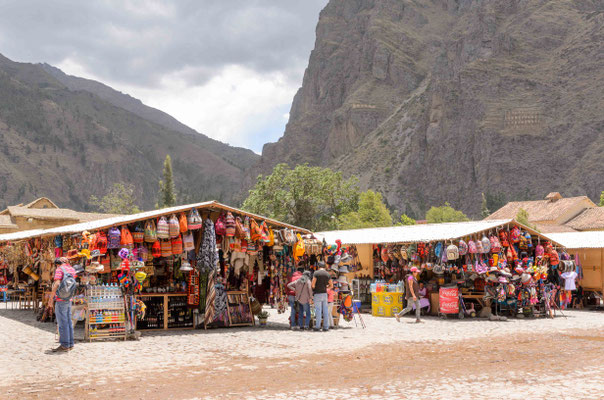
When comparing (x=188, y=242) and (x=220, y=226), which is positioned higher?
(x=220, y=226)

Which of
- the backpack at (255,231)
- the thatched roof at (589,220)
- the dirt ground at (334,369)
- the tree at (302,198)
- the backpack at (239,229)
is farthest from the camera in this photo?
the thatched roof at (589,220)

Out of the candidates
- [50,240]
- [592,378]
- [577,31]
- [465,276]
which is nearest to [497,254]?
[465,276]

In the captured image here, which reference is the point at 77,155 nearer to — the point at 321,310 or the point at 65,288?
the point at 321,310

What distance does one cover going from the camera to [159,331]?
14.0 meters

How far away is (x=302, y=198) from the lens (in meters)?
46.9

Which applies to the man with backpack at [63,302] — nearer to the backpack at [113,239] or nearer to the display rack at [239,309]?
the backpack at [113,239]

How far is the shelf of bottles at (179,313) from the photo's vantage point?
14.5 meters

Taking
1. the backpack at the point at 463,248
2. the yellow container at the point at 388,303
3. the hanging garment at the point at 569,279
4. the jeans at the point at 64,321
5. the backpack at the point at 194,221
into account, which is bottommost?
the yellow container at the point at 388,303

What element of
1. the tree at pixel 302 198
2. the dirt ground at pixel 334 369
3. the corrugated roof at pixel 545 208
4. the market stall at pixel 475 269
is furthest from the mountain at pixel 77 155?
the dirt ground at pixel 334 369

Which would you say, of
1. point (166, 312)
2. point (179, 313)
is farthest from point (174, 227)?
point (179, 313)

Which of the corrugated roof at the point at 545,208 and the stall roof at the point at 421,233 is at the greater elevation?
the corrugated roof at the point at 545,208

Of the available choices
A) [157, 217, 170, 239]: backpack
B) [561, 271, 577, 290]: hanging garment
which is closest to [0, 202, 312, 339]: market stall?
[157, 217, 170, 239]: backpack

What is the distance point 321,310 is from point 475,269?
5.24 m

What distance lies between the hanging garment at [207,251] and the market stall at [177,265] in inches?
0.9
